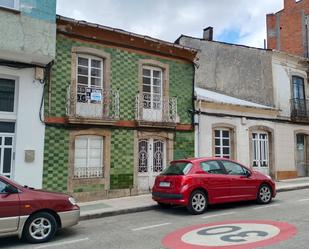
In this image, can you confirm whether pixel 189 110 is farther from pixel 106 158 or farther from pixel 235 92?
pixel 235 92

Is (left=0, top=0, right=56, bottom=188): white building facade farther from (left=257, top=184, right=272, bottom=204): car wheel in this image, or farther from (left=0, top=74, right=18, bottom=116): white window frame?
(left=257, top=184, right=272, bottom=204): car wheel

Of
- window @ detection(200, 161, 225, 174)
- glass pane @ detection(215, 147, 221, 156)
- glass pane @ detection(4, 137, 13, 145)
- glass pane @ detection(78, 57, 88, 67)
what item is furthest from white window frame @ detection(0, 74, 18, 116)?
glass pane @ detection(215, 147, 221, 156)

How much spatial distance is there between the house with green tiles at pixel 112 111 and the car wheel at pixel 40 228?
459 cm

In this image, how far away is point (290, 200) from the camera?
11625 millimetres

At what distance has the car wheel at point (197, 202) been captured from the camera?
31.7ft

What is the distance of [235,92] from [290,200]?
380 inches

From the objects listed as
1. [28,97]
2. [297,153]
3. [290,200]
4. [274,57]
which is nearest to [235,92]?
[274,57]

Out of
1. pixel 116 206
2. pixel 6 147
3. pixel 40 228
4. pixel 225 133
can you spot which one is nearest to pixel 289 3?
pixel 225 133

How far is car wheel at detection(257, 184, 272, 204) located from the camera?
36.2 feet

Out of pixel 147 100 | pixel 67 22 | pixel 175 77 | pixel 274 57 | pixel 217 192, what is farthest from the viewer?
pixel 274 57

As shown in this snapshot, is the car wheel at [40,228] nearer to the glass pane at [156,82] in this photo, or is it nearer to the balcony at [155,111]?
the balcony at [155,111]

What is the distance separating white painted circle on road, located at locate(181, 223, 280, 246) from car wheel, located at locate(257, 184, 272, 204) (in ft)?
10.3

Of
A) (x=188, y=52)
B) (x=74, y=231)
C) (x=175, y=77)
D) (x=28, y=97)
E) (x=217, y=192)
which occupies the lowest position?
(x=74, y=231)

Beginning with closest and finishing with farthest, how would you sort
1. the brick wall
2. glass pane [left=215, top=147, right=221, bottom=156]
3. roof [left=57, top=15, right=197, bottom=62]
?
roof [left=57, top=15, right=197, bottom=62], glass pane [left=215, top=147, right=221, bottom=156], the brick wall
